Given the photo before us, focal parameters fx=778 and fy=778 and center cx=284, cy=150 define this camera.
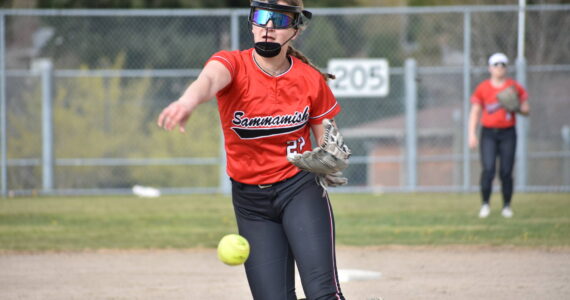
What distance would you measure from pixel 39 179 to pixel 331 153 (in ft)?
38.4

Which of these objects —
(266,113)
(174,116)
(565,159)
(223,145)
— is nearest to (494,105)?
(565,159)

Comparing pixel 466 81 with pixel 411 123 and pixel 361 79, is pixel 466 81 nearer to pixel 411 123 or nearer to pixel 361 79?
pixel 411 123

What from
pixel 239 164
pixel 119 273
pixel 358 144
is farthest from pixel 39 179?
pixel 239 164

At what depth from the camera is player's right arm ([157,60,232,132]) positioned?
3.15 meters

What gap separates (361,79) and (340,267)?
6771 millimetres

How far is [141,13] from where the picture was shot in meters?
13.5

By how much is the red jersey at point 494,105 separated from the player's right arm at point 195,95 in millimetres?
7294

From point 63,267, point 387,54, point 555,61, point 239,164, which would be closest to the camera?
point 239,164

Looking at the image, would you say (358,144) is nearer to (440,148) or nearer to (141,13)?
(440,148)

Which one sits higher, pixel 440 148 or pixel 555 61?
pixel 555 61

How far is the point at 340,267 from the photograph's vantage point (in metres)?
7.63

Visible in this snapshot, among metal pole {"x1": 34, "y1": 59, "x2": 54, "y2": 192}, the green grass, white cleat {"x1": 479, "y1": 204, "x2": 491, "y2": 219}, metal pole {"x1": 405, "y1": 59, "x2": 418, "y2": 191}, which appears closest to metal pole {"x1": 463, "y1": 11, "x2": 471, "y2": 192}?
the green grass

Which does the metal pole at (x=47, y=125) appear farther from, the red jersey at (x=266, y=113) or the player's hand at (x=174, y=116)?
the player's hand at (x=174, y=116)

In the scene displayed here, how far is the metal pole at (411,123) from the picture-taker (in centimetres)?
1426
